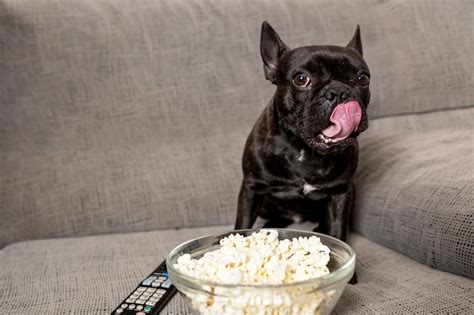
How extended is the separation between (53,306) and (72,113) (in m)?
0.72

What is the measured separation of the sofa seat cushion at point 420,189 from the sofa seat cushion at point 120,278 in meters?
0.04

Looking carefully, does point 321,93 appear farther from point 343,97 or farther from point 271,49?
point 271,49

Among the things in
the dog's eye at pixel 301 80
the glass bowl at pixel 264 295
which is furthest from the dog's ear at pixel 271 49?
the glass bowl at pixel 264 295

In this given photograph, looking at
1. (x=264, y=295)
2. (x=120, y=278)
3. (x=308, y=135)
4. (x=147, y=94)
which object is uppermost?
(x=147, y=94)

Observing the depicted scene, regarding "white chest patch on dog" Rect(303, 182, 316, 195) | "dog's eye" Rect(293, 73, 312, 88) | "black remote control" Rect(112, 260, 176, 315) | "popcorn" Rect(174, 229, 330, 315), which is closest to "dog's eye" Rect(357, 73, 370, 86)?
"dog's eye" Rect(293, 73, 312, 88)

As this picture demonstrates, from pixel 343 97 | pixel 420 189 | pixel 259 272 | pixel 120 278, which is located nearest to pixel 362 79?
pixel 343 97

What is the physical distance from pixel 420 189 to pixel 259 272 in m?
0.66

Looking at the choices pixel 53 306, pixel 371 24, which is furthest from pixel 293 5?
pixel 53 306

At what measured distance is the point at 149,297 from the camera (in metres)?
1.06

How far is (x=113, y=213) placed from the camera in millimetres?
1604

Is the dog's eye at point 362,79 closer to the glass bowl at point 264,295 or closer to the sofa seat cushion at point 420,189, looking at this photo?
the sofa seat cushion at point 420,189

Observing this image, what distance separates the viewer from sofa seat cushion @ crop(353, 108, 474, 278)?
A: 3.92 ft

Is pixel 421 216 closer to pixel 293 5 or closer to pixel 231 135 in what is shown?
pixel 231 135

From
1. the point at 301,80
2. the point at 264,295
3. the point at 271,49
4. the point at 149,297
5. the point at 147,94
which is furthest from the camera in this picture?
the point at 147,94
